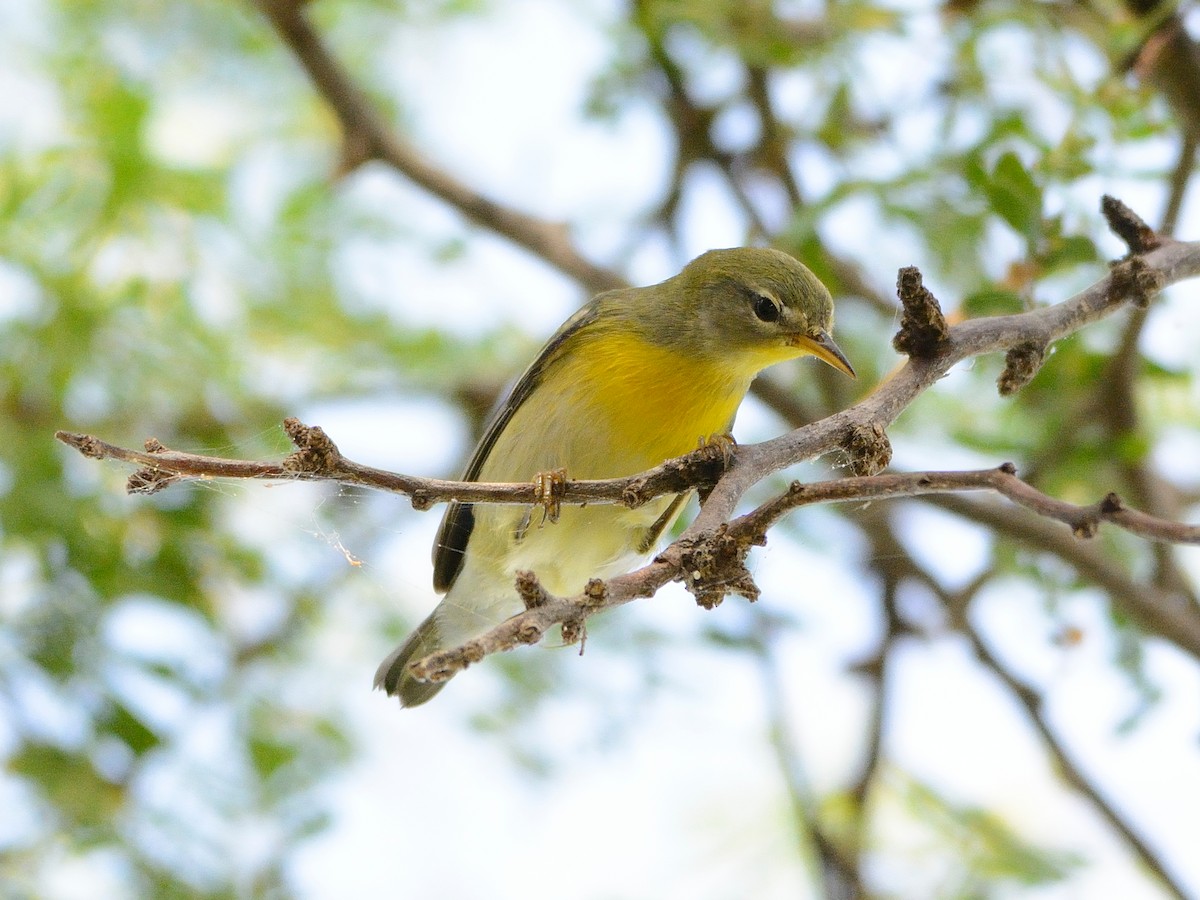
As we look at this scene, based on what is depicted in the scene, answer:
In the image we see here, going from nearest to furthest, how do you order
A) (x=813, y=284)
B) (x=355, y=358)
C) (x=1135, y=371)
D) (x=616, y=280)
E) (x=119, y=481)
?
(x=813, y=284)
(x=1135, y=371)
(x=119, y=481)
(x=616, y=280)
(x=355, y=358)

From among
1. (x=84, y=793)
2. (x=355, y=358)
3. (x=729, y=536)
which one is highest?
(x=355, y=358)

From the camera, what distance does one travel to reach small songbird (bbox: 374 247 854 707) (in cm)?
357

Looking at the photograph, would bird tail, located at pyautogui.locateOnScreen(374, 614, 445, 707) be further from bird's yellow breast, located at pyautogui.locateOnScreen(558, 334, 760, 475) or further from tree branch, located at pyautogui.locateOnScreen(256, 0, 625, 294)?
tree branch, located at pyautogui.locateOnScreen(256, 0, 625, 294)

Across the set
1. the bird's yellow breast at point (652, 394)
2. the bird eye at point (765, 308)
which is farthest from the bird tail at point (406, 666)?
the bird eye at point (765, 308)

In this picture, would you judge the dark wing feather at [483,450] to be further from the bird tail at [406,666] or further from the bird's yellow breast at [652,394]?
the bird tail at [406,666]

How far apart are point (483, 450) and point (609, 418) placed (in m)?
0.63

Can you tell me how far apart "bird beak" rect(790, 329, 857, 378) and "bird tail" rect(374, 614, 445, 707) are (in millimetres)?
1420

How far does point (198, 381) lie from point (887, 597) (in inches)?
118

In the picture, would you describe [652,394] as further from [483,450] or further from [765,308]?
[483,450]

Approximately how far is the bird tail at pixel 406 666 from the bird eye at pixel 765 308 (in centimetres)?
142

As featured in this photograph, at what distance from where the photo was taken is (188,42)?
6086 mm

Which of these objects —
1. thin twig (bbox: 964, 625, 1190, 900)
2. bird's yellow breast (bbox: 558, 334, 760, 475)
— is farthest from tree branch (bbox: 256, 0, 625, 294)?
thin twig (bbox: 964, 625, 1190, 900)

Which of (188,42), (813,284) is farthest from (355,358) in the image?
(813,284)

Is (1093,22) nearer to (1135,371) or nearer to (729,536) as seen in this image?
(1135,371)
